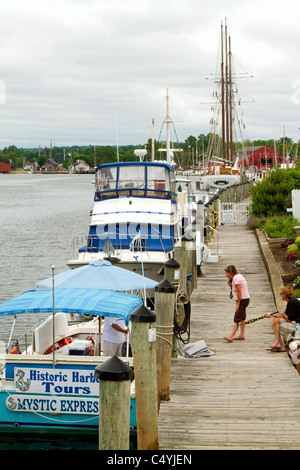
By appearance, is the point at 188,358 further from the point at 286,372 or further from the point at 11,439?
the point at 11,439

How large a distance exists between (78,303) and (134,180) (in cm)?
1179

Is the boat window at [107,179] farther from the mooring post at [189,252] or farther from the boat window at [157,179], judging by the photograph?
the mooring post at [189,252]

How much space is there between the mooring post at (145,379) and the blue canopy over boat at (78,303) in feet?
5.86

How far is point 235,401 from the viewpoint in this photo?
1034 centimetres

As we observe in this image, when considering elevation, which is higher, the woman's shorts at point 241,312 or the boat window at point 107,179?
the boat window at point 107,179

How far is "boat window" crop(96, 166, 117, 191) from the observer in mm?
22516

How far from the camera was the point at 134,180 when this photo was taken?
22.4m

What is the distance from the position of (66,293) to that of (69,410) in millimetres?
1887

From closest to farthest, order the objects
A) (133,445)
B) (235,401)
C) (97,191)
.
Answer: (235,401) → (133,445) → (97,191)

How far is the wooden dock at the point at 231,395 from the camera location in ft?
29.9

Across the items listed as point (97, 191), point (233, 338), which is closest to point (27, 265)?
point (97, 191)

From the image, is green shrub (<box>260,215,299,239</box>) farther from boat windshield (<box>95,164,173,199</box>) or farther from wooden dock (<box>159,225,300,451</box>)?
wooden dock (<box>159,225,300,451</box>)

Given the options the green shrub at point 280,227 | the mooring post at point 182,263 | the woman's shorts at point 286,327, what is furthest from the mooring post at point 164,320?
the green shrub at point 280,227

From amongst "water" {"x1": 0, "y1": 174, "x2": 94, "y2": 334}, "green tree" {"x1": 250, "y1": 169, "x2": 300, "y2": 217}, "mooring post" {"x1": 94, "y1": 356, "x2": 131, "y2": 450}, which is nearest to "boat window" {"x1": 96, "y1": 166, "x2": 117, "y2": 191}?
"water" {"x1": 0, "y1": 174, "x2": 94, "y2": 334}
